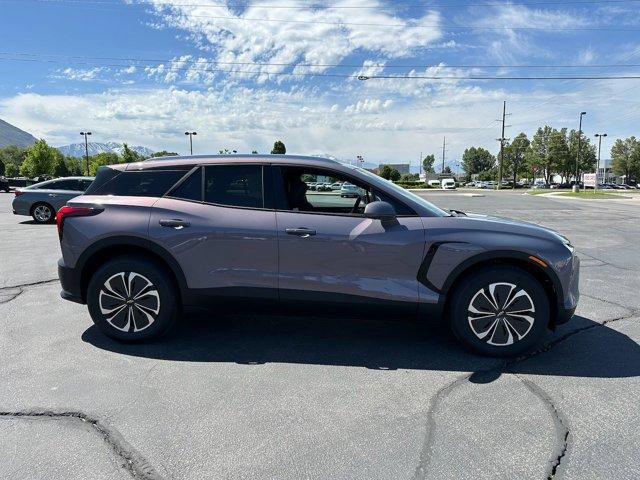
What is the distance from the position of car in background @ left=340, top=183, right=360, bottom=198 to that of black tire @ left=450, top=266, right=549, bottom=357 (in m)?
1.23

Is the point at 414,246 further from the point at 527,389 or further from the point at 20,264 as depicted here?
the point at 20,264

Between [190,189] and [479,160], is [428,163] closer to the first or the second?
[479,160]

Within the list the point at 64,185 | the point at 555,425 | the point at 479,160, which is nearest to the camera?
the point at 555,425

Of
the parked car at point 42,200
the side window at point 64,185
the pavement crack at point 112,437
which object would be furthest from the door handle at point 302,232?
the side window at point 64,185

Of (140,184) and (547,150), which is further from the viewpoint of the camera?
(547,150)

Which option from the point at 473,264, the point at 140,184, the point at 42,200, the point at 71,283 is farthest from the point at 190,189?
the point at 42,200

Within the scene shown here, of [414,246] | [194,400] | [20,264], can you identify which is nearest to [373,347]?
[414,246]

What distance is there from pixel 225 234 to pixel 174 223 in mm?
474

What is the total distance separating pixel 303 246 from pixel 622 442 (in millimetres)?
2524

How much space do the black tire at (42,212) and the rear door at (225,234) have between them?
492 inches

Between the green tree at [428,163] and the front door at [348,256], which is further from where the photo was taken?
the green tree at [428,163]

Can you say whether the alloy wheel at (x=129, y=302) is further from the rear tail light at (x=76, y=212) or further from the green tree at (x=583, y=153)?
the green tree at (x=583, y=153)

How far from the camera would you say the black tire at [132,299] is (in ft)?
13.1

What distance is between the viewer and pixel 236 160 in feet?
13.4
